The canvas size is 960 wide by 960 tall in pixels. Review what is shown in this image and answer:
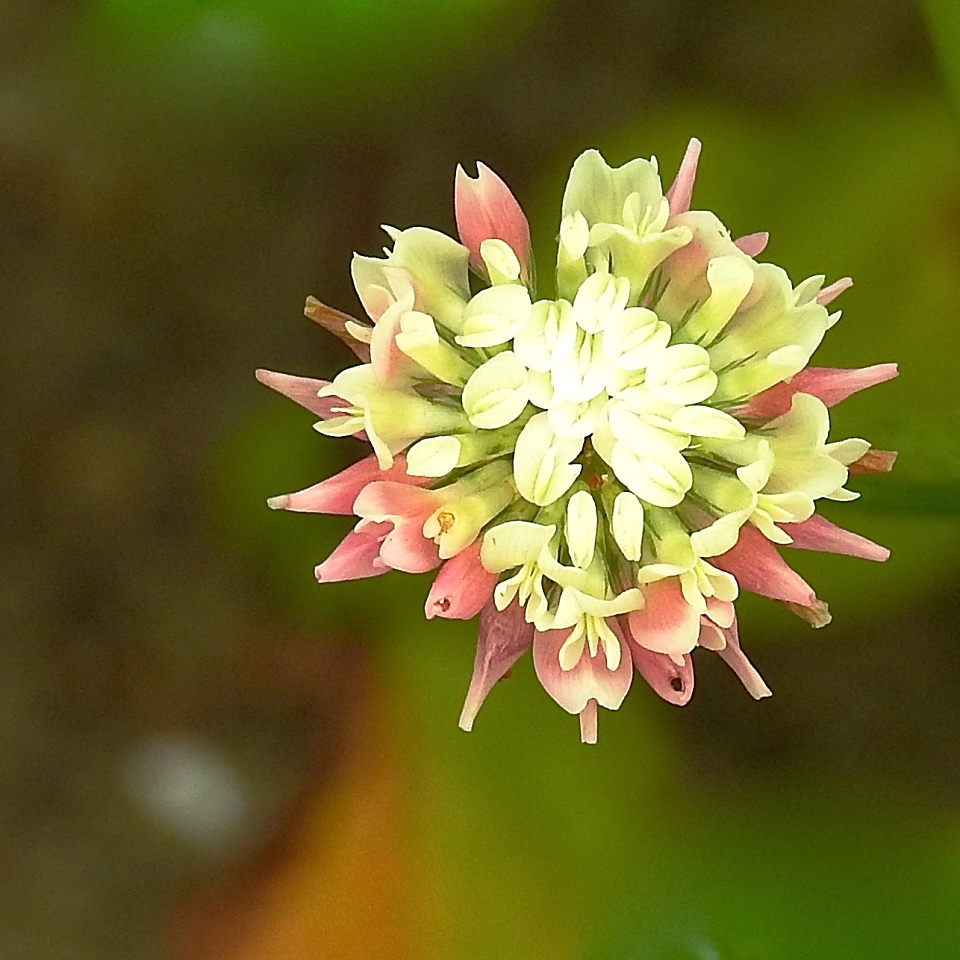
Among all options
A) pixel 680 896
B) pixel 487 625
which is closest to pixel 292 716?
pixel 680 896

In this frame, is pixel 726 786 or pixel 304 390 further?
pixel 726 786

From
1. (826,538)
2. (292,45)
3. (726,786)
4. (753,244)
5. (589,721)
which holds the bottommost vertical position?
(726,786)

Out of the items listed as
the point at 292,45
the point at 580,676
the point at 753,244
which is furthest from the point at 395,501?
the point at 292,45

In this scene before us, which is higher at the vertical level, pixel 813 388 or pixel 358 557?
pixel 813 388

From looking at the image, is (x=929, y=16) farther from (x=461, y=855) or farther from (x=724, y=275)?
(x=461, y=855)

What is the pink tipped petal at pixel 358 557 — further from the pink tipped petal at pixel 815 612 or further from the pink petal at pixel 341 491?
the pink tipped petal at pixel 815 612

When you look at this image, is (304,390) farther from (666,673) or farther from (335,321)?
(666,673)
